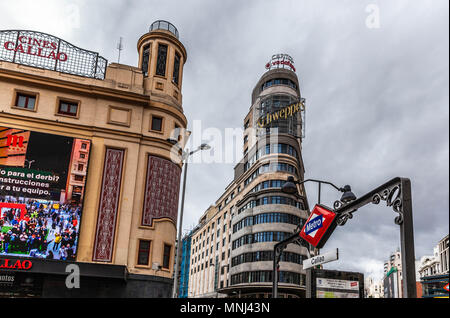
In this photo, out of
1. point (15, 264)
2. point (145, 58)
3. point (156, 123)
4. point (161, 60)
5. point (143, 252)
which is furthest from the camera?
point (145, 58)

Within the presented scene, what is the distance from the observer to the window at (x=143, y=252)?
93.7 feet

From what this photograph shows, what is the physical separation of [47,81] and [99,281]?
14.7m

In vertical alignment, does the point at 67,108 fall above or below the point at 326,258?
above

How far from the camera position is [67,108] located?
30016 mm

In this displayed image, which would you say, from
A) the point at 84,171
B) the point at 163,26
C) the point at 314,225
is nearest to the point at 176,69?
the point at 163,26

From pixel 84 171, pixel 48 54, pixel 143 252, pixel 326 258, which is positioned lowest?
pixel 326 258

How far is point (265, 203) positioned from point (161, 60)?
37782 millimetres

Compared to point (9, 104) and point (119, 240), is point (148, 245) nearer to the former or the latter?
point (119, 240)

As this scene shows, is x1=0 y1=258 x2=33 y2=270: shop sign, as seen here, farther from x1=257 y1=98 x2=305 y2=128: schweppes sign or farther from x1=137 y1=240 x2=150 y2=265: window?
x1=257 y1=98 x2=305 y2=128: schweppes sign

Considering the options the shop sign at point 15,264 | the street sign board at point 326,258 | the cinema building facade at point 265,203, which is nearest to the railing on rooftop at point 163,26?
the shop sign at point 15,264

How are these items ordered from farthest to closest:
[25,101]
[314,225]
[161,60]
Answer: [161,60] → [25,101] → [314,225]

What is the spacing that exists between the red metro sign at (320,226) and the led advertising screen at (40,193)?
19.4m

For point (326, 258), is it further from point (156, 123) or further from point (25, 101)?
point (25, 101)
